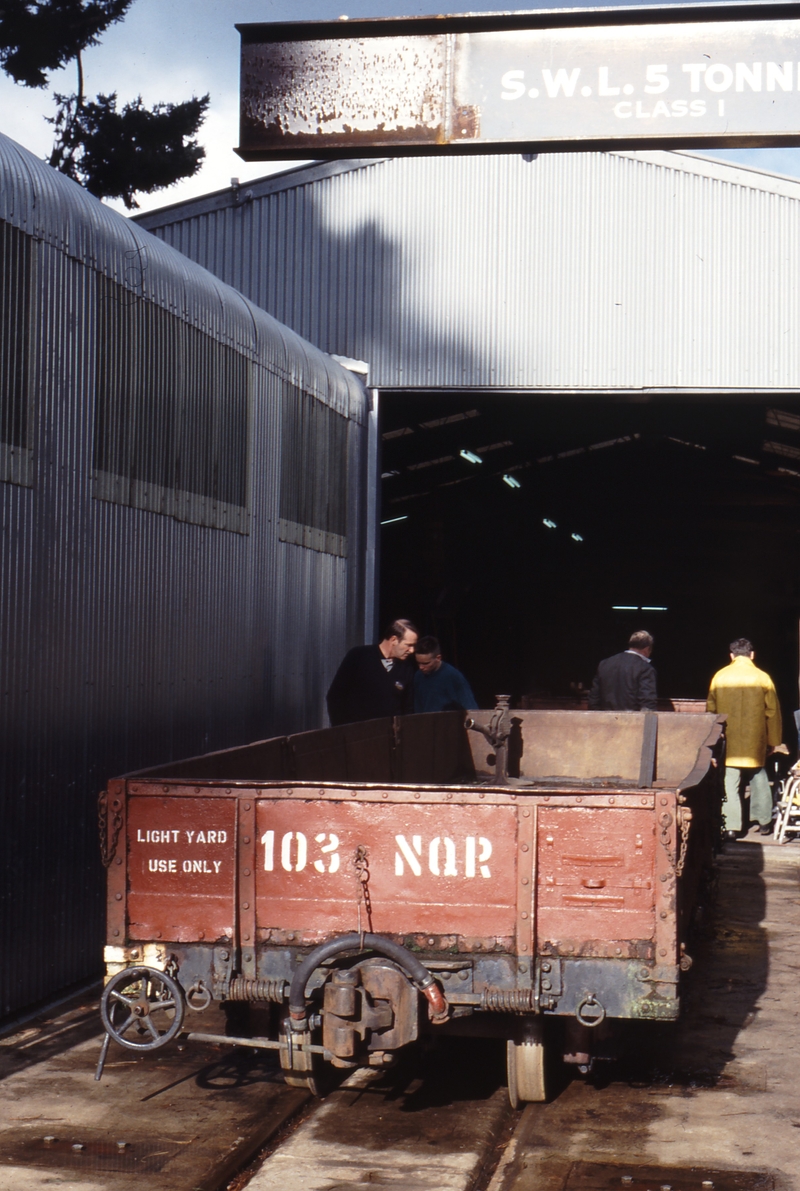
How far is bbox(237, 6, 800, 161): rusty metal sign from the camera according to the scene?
5453 mm

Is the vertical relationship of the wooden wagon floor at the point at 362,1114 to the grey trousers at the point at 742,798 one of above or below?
below

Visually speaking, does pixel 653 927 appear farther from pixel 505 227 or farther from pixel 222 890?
pixel 505 227

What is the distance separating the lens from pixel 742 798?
1423cm

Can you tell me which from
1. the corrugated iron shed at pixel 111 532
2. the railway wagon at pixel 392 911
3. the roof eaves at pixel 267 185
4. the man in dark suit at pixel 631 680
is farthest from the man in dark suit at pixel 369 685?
the roof eaves at pixel 267 185

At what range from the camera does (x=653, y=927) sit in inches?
197

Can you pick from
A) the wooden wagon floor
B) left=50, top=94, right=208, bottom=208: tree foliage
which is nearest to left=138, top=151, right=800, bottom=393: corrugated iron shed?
the wooden wagon floor

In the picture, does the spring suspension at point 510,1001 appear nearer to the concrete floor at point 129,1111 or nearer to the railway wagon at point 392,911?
the railway wagon at point 392,911

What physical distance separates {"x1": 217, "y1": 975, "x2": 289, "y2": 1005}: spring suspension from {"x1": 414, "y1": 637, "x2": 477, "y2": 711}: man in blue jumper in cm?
589

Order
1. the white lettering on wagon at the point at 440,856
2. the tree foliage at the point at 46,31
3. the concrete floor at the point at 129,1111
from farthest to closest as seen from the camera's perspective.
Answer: the tree foliage at the point at 46,31 < the white lettering on wagon at the point at 440,856 < the concrete floor at the point at 129,1111

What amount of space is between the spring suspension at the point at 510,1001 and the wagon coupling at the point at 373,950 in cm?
19

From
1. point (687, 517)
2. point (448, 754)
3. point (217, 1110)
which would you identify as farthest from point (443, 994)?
point (687, 517)

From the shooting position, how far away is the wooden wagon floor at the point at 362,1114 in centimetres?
489

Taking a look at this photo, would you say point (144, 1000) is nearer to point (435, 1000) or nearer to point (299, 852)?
point (299, 852)

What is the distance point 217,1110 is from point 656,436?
65.4 ft
